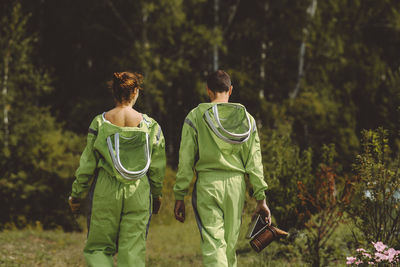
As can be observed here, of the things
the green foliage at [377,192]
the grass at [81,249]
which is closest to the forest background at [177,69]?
the grass at [81,249]

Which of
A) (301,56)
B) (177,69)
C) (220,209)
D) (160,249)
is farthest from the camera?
(301,56)

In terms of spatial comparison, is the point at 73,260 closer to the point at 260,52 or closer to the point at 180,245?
the point at 180,245

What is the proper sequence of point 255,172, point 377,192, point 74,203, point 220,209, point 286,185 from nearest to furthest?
point 220,209, point 255,172, point 74,203, point 377,192, point 286,185

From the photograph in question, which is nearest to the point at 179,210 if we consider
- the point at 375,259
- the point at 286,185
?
the point at 375,259

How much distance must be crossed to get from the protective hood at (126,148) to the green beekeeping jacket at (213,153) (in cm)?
32

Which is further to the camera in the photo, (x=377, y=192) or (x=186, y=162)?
(x=377, y=192)

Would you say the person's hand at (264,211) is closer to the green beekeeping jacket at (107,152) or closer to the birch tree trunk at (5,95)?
the green beekeeping jacket at (107,152)

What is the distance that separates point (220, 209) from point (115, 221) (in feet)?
2.94

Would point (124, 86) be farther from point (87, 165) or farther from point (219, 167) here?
point (219, 167)

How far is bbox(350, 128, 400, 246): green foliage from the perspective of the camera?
5.20 metres

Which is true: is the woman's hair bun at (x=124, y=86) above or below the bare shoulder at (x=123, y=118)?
above

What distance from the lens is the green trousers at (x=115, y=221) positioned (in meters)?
4.31

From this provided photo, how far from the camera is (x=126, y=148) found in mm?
4391

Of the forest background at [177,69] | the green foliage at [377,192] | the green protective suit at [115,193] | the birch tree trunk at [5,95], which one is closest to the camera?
the green protective suit at [115,193]
